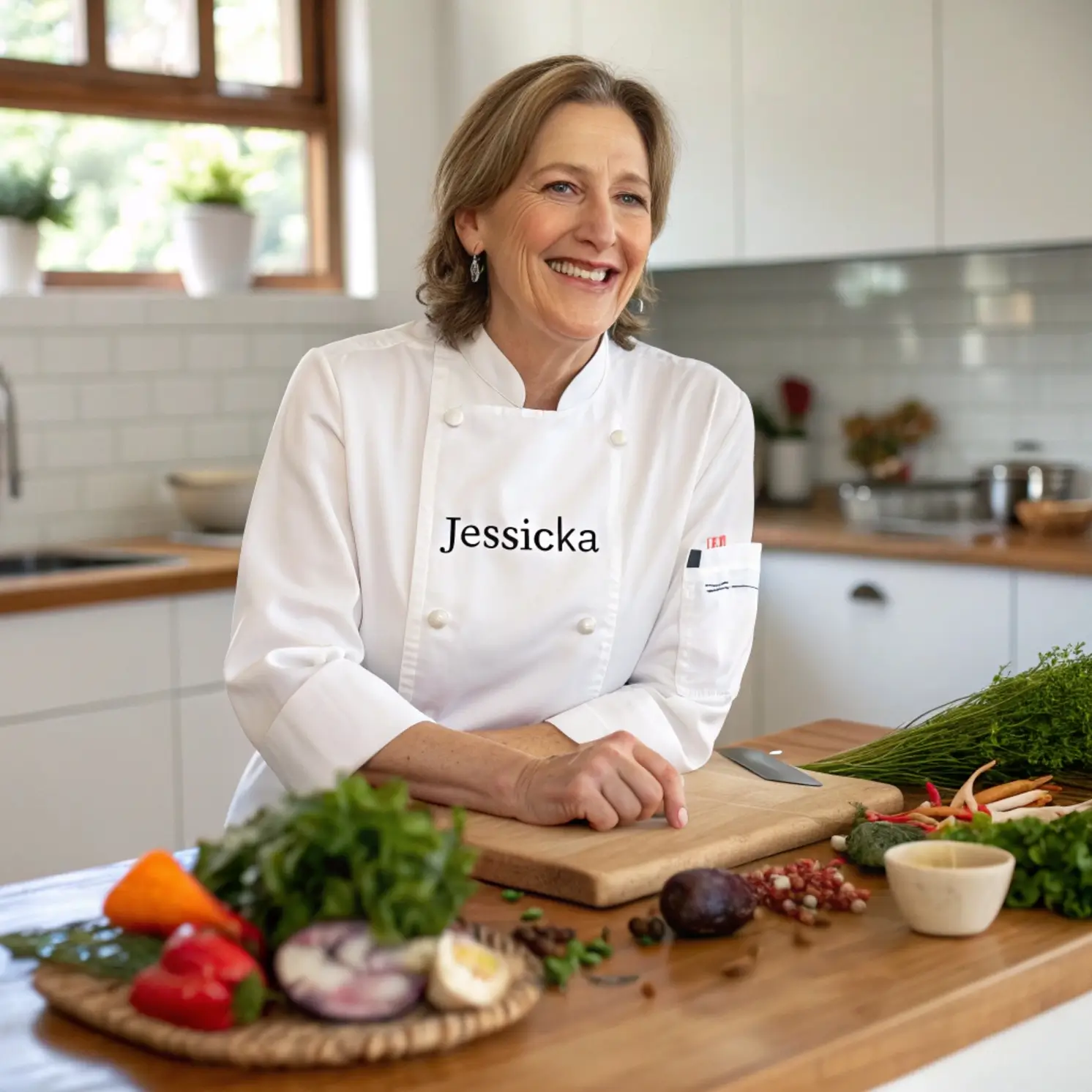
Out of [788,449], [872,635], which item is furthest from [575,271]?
[788,449]

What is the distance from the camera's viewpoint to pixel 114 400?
14.0 ft

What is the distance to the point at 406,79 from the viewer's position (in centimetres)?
491

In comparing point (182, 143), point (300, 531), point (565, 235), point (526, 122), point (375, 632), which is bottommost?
point (375, 632)

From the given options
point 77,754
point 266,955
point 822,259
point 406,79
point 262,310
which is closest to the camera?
point 266,955

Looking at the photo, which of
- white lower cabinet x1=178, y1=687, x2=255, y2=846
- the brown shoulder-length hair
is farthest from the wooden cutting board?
white lower cabinet x1=178, y1=687, x2=255, y2=846

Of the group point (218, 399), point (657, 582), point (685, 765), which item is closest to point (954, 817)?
point (685, 765)

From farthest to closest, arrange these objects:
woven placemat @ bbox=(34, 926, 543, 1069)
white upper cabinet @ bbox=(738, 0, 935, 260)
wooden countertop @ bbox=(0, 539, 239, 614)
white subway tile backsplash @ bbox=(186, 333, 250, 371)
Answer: white subway tile backsplash @ bbox=(186, 333, 250, 371)
white upper cabinet @ bbox=(738, 0, 935, 260)
wooden countertop @ bbox=(0, 539, 239, 614)
woven placemat @ bbox=(34, 926, 543, 1069)

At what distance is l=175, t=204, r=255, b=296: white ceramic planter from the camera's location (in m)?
4.48

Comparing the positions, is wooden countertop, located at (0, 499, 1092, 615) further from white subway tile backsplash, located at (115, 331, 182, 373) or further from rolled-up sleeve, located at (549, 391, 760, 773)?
rolled-up sleeve, located at (549, 391, 760, 773)

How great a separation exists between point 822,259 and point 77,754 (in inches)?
87.7

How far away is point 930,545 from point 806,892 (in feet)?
7.87

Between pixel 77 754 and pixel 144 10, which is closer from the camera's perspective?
→ pixel 77 754

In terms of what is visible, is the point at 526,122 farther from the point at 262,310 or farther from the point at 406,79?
the point at 406,79

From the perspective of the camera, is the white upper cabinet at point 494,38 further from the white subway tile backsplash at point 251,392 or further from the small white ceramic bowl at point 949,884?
the small white ceramic bowl at point 949,884
